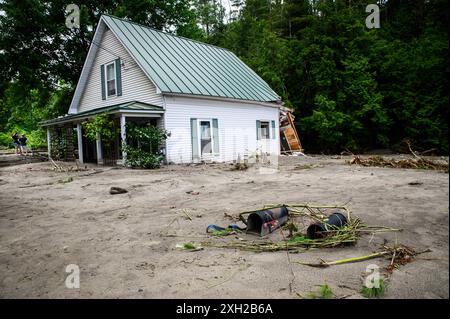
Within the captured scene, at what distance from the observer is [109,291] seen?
2.47 meters

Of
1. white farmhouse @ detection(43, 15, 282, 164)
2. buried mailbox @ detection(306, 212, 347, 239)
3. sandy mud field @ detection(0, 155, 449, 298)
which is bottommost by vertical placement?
sandy mud field @ detection(0, 155, 449, 298)

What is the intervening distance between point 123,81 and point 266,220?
45.0 ft

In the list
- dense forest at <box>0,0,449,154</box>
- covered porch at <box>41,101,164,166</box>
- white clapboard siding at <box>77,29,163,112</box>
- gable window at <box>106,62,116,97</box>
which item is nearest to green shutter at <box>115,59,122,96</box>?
white clapboard siding at <box>77,29,163,112</box>

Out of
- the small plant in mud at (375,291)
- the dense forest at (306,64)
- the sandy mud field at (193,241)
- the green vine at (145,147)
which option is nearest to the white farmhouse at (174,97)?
the green vine at (145,147)

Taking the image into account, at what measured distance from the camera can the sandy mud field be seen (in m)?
2.37

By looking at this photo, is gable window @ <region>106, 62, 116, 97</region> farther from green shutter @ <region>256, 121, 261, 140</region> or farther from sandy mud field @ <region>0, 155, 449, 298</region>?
sandy mud field @ <region>0, 155, 449, 298</region>

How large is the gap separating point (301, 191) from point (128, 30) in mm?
13551

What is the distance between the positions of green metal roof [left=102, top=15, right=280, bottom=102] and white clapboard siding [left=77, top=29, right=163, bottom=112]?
2.16ft

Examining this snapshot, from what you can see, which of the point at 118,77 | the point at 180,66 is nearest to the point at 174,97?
the point at 180,66

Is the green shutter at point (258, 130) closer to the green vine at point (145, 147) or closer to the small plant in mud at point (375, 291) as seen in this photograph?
the green vine at point (145, 147)

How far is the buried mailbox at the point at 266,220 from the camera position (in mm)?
3746

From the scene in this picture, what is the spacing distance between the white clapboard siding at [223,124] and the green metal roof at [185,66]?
608 mm

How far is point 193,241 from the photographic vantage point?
12.1ft
